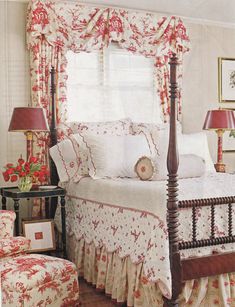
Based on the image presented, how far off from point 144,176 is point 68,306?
1.09 metres

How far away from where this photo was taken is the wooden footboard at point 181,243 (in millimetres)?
2924

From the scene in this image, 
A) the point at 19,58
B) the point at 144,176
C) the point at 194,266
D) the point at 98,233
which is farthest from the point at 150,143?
the point at 194,266

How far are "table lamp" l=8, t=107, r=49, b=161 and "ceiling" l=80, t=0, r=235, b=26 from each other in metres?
1.32

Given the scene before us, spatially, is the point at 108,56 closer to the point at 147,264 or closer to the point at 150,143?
the point at 150,143

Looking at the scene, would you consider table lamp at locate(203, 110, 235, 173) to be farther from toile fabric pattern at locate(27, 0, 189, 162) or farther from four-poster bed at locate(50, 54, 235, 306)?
four-poster bed at locate(50, 54, 235, 306)

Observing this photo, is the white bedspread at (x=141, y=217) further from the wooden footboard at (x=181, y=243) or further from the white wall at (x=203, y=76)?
the white wall at (x=203, y=76)

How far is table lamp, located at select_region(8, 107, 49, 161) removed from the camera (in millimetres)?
4266

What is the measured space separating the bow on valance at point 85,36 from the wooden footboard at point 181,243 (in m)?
2.07

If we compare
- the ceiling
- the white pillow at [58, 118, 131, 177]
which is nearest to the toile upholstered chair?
the white pillow at [58, 118, 131, 177]

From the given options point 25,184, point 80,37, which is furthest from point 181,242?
point 80,37

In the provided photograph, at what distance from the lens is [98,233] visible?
3775mm

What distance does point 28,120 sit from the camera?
428cm

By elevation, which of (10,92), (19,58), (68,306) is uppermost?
(19,58)

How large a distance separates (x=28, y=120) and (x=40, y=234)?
934mm
